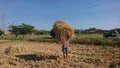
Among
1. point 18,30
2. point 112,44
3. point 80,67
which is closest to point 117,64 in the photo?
A: point 80,67

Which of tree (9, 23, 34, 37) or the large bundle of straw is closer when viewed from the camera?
the large bundle of straw

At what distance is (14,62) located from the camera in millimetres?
12047

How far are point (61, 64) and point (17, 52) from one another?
5.42 m

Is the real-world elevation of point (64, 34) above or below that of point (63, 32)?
below

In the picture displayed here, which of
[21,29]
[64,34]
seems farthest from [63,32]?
[21,29]

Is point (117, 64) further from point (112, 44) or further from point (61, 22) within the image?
point (112, 44)

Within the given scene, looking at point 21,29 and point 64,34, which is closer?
point 64,34

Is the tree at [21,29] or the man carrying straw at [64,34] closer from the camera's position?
the man carrying straw at [64,34]

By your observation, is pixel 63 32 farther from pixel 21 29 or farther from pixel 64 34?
pixel 21 29

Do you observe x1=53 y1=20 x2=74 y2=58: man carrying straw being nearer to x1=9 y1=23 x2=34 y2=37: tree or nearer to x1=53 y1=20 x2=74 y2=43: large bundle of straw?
x1=53 y1=20 x2=74 y2=43: large bundle of straw

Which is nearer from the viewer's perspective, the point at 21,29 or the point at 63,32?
Answer: the point at 63,32

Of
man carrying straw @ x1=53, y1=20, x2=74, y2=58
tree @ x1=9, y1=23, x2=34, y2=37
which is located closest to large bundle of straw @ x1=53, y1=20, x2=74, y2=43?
man carrying straw @ x1=53, y1=20, x2=74, y2=58

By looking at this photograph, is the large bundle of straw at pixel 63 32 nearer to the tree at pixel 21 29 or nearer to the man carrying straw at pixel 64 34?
the man carrying straw at pixel 64 34

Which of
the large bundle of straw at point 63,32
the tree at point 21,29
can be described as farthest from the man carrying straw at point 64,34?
the tree at point 21,29
